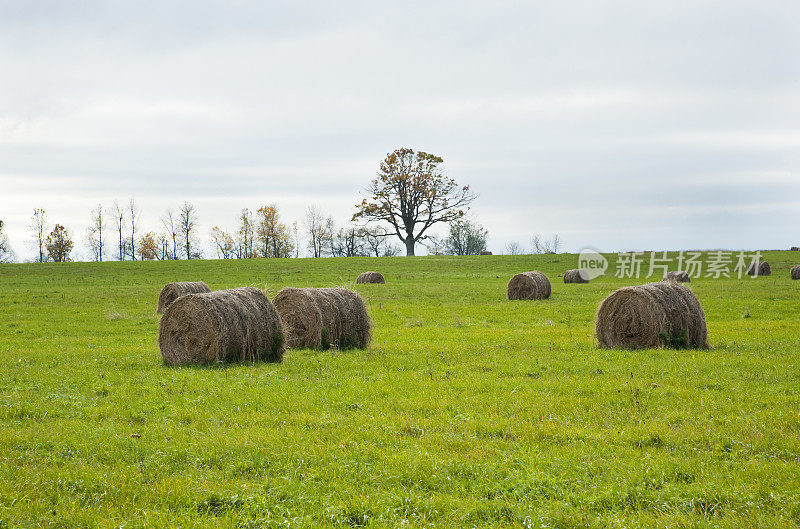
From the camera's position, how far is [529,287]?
33.8 m

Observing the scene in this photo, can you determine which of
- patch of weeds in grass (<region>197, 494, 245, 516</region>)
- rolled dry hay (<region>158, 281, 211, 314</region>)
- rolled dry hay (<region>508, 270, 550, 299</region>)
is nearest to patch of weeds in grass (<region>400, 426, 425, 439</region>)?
patch of weeds in grass (<region>197, 494, 245, 516</region>)

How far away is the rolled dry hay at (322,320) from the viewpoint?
16.7 m

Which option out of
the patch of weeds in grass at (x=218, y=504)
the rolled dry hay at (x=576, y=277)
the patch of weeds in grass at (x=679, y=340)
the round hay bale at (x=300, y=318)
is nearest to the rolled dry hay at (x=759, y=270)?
the rolled dry hay at (x=576, y=277)

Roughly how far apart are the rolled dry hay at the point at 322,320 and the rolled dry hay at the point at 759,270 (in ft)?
147

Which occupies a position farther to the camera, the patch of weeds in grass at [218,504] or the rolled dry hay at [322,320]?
the rolled dry hay at [322,320]

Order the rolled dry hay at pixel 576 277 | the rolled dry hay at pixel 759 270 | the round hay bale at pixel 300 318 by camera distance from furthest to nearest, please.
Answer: the rolled dry hay at pixel 759 270 → the rolled dry hay at pixel 576 277 → the round hay bale at pixel 300 318

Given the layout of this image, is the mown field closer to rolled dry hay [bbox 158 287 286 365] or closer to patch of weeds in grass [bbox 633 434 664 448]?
patch of weeds in grass [bbox 633 434 664 448]

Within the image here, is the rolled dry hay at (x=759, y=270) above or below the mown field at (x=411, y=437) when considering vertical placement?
above

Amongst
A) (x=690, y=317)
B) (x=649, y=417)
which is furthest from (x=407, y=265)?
(x=649, y=417)

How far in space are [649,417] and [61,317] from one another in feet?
87.4

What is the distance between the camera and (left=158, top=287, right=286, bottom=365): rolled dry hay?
14180mm

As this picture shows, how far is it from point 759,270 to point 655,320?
Result: 41.9 m

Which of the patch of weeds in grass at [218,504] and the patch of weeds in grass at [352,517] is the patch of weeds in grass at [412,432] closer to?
the patch of weeds in grass at [352,517]

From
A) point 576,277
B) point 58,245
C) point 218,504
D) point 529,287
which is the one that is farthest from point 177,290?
point 58,245
